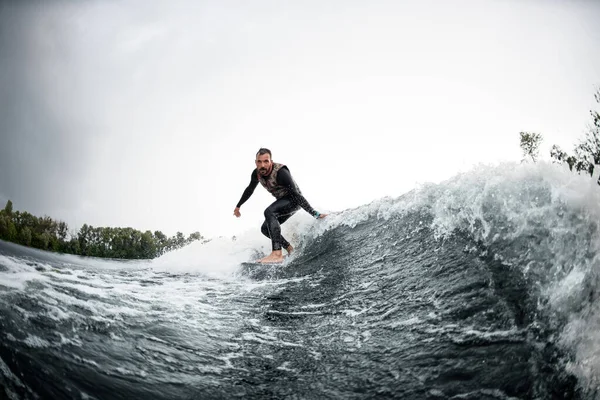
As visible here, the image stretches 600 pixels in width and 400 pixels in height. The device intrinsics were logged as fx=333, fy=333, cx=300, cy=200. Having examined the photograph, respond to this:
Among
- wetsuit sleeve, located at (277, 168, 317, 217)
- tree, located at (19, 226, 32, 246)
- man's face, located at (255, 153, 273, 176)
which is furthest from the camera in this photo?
tree, located at (19, 226, 32, 246)

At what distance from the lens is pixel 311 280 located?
459 centimetres

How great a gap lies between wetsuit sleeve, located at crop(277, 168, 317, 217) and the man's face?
0.76 feet

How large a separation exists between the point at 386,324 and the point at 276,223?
3.46 meters

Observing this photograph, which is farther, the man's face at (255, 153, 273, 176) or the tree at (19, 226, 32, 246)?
the tree at (19, 226, 32, 246)

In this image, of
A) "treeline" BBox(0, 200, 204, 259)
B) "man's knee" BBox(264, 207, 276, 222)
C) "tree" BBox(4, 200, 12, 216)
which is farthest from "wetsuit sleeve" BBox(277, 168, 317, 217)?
"tree" BBox(4, 200, 12, 216)

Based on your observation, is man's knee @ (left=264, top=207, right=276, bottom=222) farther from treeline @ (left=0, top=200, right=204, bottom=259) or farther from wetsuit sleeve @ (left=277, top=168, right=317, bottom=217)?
treeline @ (left=0, top=200, right=204, bottom=259)

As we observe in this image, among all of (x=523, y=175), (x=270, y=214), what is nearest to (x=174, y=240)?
(x=270, y=214)

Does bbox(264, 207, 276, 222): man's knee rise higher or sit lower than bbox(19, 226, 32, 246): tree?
lower

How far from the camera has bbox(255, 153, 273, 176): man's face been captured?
5832mm

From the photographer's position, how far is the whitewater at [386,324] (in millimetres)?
1963

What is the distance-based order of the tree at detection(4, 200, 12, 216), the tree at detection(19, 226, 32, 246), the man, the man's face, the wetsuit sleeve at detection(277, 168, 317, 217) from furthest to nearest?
1. the tree at detection(4, 200, 12, 216)
2. the tree at detection(19, 226, 32, 246)
3. the wetsuit sleeve at detection(277, 168, 317, 217)
4. the man
5. the man's face

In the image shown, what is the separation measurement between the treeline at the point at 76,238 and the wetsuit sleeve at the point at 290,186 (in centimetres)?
3615

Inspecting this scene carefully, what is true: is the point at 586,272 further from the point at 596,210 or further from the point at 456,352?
the point at 456,352

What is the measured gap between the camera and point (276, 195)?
6.35 metres
